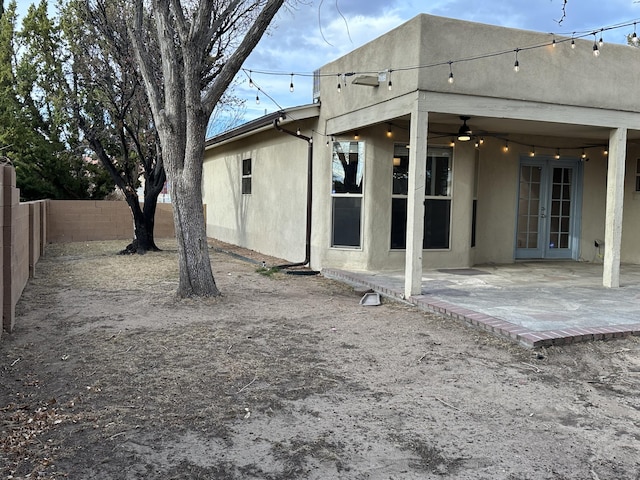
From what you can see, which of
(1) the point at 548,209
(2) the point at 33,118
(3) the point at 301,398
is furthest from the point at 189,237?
(2) the point at 33,118

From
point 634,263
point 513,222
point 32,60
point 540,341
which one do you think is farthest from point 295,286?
point 32,60

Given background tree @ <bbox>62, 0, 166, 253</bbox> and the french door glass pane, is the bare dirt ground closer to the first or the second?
the french door glass pane

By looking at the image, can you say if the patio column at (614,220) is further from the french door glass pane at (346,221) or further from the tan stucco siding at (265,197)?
the tan stucco siding at (265,197)

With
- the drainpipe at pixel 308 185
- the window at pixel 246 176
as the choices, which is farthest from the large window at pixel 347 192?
the window at pixel 246 176

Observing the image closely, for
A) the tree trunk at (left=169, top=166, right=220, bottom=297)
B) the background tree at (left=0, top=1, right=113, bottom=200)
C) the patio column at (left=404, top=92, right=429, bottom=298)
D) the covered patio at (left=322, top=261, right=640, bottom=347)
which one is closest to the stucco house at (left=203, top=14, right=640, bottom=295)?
the patio column at (left=404, top=92, right=429, bottom=298)

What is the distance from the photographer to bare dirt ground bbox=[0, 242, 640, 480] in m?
2.84

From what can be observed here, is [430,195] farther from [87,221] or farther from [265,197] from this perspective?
[87,221]

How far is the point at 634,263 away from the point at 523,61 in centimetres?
584

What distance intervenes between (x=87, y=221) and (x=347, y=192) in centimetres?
961

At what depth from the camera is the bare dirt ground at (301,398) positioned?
2840 mm

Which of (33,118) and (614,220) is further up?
(33,118)

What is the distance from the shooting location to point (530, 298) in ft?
22.3

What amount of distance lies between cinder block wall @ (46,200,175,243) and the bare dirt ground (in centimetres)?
960

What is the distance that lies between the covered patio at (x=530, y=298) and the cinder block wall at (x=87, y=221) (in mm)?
9100
